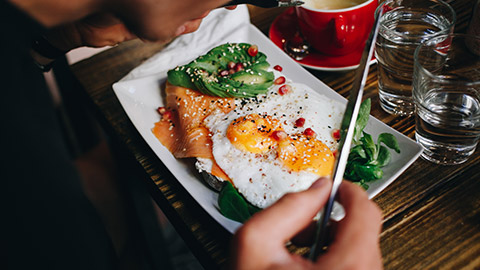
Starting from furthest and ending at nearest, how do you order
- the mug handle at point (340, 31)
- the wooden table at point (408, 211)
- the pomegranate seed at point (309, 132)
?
the mug handle at point (340, 31) → the pomegranate seed at point (309, 132) → the wooden table at point (408, 211)

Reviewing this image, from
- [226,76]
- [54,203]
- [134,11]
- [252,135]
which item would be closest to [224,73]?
[226,76]

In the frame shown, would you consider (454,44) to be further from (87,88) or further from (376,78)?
(87,88)

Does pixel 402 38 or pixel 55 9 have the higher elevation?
pixel 55 9

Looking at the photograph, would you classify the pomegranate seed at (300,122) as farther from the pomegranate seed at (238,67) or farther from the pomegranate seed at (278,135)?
the pomegranate seed at (238,67)

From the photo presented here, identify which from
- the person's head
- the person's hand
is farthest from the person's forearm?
the person's hand

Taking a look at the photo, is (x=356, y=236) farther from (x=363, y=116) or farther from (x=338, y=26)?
(x=338, y=26)

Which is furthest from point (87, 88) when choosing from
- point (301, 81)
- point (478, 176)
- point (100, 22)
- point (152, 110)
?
point (478, 176)

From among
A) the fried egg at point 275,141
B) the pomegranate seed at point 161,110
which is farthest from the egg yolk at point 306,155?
the pomegranate seed at point 161,110
